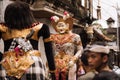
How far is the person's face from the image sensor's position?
5074 millimetres

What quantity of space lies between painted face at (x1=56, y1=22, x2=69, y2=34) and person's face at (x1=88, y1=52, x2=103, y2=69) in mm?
5460

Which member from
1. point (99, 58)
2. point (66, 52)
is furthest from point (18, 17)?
point (66, 52)

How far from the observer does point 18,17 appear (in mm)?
6516

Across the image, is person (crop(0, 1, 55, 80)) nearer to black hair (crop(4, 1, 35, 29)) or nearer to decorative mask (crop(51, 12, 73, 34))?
black hair (crop(4, 1, 35, 29))

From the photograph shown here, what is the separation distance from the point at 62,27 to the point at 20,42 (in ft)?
13.8

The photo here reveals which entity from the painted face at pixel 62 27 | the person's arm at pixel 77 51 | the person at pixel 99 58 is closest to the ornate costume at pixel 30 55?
the person at pixel 99 58

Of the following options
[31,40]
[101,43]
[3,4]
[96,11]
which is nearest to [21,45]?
[31,40]

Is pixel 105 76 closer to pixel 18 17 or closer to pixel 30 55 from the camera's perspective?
pixel 30 55

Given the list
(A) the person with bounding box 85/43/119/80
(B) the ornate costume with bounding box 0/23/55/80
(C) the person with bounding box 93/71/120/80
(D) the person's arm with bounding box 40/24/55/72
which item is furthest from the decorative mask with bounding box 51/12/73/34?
(C) the person with bounding box 93/71/120/80

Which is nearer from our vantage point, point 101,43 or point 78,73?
point 101,43

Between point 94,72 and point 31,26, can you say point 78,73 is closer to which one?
point 31,26

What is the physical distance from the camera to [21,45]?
6.49m

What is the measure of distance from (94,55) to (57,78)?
5.17 meters

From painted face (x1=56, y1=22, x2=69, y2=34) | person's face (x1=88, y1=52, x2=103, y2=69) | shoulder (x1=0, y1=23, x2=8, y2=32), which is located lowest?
painted face (x1=56, y1=22, x2=69, y2=34)
